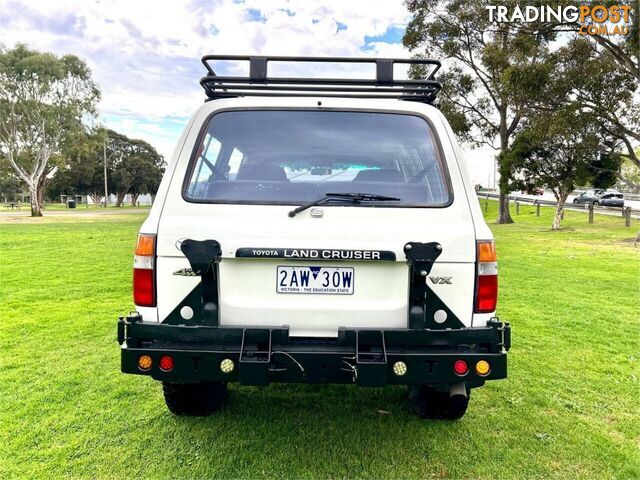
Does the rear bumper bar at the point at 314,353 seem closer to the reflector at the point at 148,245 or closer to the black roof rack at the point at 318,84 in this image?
the reflector at the point at 148,245

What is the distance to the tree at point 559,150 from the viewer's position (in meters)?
15.1

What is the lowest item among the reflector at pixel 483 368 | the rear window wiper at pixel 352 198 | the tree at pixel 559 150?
the reflector at pixel 483 368

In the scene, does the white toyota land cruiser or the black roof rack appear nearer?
the white toyota land cruiser

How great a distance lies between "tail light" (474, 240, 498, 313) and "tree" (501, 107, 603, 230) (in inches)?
577

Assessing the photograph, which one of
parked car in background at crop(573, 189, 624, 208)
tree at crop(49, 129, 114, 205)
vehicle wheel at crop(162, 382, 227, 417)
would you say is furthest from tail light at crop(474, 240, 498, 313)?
tree at crop(49, 129, 114, 205)

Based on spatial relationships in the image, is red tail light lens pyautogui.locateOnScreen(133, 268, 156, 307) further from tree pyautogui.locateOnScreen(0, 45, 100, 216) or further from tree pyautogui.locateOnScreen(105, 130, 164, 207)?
tree pyautogui.locateOnScreen(105, 130, 164, 207)

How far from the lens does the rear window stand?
270 cm

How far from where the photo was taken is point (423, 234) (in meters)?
2.43

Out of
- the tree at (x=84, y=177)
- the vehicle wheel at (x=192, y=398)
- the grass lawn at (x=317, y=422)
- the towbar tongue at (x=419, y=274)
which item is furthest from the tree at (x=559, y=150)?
the tree at (x=84, y=177)

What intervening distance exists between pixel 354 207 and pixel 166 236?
96 cm

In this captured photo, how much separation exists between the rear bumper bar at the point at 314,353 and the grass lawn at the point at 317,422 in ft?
2.34

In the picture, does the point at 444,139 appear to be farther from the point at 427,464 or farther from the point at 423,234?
the point at 427,464

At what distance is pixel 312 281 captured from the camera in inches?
96.3

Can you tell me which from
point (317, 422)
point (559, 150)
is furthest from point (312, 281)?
point (559, 150)
